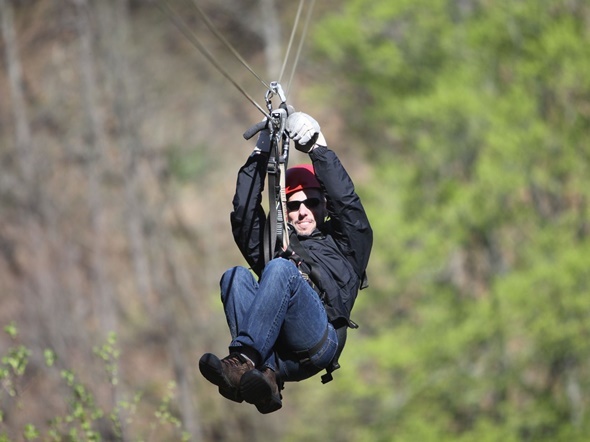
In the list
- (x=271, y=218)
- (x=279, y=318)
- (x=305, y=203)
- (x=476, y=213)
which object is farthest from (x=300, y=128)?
(x=476, y=213)

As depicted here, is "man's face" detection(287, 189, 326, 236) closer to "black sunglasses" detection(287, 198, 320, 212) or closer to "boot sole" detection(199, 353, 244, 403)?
"black sunglasses" detection(287, 198, 320, 212)

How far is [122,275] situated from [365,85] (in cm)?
721

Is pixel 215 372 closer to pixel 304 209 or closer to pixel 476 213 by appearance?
pixel 304 209

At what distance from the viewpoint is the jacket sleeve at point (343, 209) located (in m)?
5.24

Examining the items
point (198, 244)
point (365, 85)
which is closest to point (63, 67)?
point (198, 244)

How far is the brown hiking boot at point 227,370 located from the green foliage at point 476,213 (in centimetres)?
993

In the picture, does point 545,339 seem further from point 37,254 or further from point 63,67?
point 63,67

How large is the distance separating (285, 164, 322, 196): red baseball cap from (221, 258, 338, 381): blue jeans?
20.2 inches

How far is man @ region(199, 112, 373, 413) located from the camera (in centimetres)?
496

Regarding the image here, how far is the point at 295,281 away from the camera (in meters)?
5.03

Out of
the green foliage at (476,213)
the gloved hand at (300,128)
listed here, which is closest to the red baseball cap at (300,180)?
the gloved hand at (300,128)

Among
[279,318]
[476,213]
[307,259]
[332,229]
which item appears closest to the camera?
[279,318]

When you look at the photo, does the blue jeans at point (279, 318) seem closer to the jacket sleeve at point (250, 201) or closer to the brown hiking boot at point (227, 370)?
the brown hiking boot at point (227, 370)

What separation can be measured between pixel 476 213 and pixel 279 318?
35.6ft
